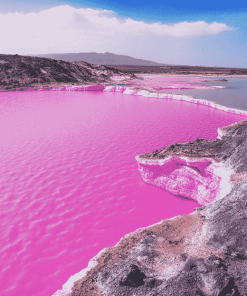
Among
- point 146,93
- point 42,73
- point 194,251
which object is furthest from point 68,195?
point 42,73

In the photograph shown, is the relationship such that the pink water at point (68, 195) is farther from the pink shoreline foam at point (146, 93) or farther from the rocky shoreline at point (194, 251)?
the pink shoreline foam at point (146, 93)

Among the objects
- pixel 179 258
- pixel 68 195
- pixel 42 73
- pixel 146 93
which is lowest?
pixel 68 195

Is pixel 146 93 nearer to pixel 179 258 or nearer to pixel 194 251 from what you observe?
pixel 194 251

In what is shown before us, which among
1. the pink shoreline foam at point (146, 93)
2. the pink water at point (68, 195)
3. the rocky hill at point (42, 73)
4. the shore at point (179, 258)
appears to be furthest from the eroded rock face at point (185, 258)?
the rocky hill at point (42, 73)

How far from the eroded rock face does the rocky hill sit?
34.0 meters

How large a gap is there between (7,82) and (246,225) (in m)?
37.8

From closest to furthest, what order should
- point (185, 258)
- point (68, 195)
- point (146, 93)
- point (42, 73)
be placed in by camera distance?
point (185, 258)
point (68, 195)
point (146, 93)
point (42, 73)

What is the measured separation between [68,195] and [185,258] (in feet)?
14.9

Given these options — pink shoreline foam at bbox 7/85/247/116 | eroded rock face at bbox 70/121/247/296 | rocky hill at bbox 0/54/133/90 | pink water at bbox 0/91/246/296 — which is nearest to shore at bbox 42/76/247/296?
eroded rock face at bbox 70/121/247/296

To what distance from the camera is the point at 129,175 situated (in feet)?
24.4

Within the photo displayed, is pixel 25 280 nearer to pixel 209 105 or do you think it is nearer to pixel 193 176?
pixel 193 176

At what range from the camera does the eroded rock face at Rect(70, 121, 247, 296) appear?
7.09ft

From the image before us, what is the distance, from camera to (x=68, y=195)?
6.24 metres

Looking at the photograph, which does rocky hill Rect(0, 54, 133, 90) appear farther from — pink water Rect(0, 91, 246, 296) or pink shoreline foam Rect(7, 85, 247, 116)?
pink water Rect(0, 91, 246, 296)
